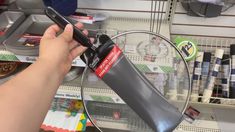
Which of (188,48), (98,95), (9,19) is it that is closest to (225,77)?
(188,48)

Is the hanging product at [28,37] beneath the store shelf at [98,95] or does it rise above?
above

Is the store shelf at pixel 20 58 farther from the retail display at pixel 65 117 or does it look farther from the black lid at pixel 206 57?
the black lid at pixel 206 57

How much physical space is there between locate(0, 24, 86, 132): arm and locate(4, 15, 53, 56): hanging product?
219 mm

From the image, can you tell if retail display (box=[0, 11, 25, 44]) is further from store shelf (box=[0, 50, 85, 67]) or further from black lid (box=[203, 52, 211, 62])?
black lid (box=[203, 52, 211, 62])

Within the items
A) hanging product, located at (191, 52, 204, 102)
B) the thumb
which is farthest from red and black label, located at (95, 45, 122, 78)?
hanging product, located at (191, 52, 204, 102)

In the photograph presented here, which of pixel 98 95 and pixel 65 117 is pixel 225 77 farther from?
pixel 65 117

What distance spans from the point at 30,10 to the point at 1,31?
0.13 meters

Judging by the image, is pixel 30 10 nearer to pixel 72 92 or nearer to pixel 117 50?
pixel 72 92

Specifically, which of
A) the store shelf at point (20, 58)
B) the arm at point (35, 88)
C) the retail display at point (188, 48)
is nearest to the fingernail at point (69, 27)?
the arm at point (35, 88)

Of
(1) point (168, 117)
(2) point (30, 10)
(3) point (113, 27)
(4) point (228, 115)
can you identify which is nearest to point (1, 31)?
(2) point (30, 10)

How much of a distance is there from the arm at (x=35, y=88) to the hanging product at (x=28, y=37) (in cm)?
22

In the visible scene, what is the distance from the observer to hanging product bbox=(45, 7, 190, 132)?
0.57m

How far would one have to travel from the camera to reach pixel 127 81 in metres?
0.60

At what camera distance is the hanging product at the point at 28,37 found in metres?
0.73
